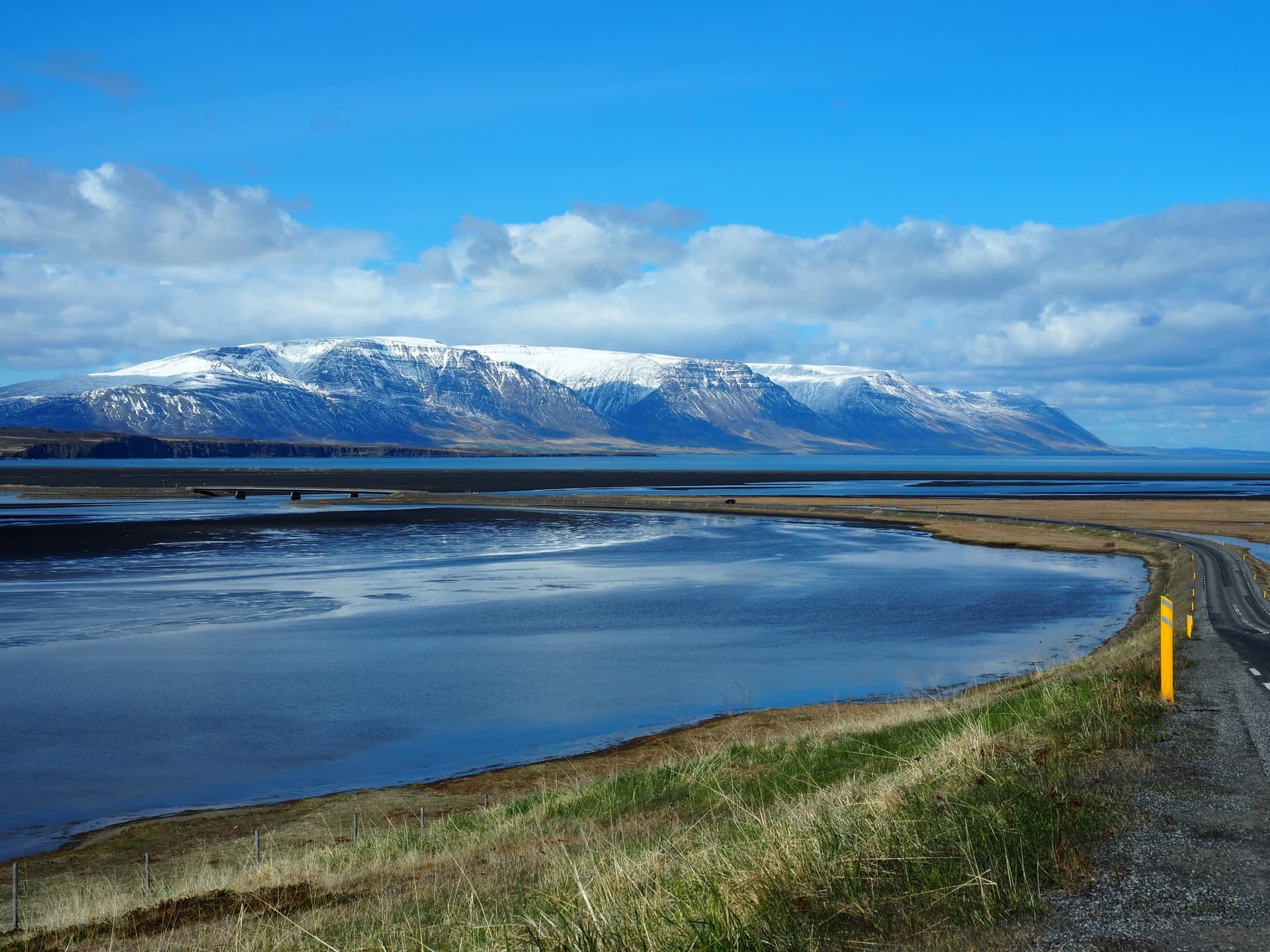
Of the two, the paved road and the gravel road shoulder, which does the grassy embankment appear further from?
the paved road

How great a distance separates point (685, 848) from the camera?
1155 centimetres

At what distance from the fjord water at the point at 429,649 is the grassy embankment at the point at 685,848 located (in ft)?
9.01

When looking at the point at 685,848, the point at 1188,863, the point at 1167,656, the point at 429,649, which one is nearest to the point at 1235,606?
the point at 1167,656

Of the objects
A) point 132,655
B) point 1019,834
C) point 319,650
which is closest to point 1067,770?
point 1019,834

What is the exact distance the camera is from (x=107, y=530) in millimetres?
78500

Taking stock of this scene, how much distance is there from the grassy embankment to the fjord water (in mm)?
2747

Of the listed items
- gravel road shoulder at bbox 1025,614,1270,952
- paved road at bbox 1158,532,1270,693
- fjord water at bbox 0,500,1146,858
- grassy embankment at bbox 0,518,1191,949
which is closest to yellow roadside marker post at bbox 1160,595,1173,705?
grassy embankment at bbox 0,518,1191,949

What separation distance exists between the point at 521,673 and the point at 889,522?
6860 cm

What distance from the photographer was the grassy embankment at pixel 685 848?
322 inches

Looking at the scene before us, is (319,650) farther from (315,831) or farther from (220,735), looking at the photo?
(315,831)

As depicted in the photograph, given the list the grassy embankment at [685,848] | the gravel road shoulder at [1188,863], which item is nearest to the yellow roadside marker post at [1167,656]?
the grassy embankment at [685,848]

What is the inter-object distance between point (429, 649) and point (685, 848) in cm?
2414

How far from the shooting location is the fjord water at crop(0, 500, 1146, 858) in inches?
880

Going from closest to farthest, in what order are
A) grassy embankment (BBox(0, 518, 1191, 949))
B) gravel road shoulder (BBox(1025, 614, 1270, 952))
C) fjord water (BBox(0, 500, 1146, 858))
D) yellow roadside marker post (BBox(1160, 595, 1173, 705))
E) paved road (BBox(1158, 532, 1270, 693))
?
gravel road shoulder (BBox(1025, 614, 1270, 952)), grassy embankment (BBox(0, 518, 1191, 949)), yellow roadside marker post (BBox(1160, 595, 1173, 705)), fjord water (BBox(0, 500, 1146, 858)), paved road (BBox(1158, 532, 1270, 693))
